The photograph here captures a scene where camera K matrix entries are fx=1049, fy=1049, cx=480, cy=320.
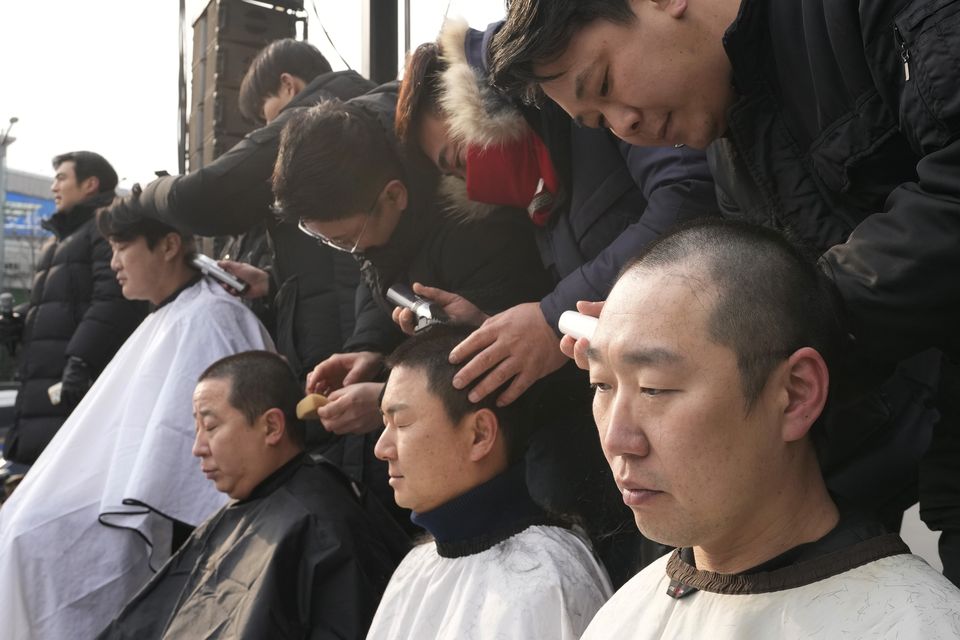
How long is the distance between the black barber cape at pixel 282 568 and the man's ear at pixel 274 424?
9cm

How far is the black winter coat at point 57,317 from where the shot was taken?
450cm

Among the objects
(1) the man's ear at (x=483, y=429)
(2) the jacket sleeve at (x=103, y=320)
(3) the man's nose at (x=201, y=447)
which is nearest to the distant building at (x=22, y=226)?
(2) the jacket sleeve at (x=103, y=320)

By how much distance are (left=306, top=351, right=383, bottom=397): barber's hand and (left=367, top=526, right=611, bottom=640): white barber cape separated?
2.49ft

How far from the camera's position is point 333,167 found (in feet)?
8.79

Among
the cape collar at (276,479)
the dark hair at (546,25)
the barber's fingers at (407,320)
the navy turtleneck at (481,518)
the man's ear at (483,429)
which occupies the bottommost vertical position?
the cape collar at (276,479)

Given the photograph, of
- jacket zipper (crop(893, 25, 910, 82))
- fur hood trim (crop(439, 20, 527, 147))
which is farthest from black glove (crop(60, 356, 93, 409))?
jacket zipper (crop(893, 25, 910, 82))

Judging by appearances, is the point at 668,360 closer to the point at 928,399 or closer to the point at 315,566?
the point at 928,399

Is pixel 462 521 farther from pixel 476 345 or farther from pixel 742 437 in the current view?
pixel 742 437

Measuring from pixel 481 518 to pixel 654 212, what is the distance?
2.19ft

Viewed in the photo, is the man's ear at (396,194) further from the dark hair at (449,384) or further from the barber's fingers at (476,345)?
the barber's fingers at (476,345)

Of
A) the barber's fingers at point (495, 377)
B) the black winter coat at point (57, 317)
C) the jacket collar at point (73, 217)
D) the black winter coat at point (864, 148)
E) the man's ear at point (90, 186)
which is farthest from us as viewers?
the man's ear at point (90, 186)

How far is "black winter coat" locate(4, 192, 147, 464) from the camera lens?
14.8ft

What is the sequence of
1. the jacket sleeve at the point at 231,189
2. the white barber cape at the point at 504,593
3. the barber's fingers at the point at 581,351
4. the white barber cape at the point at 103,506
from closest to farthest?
the barber's fingers at the point at 581,351
the white barber cape at the point at 504,593
the white barber cape at the point at 103,506
the jacket sleeve at the point at 231,189

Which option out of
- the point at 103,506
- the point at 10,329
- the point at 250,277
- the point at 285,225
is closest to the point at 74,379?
the point at 250,277
